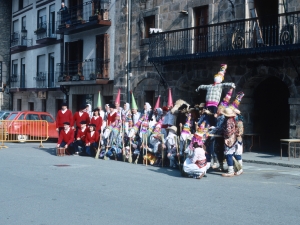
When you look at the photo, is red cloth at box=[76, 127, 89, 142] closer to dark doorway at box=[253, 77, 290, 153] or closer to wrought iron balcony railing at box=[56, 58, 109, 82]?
dark doorway at box=[253, 77, 290, 153]

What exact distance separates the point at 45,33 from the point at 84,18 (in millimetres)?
6066

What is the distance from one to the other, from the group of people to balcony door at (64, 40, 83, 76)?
9.75 meters

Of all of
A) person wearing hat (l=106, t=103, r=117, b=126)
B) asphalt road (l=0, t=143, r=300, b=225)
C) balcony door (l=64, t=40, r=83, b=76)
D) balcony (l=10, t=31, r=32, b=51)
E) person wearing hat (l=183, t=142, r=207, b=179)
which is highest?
balcony (l=10, t=31, r=32, b=51)

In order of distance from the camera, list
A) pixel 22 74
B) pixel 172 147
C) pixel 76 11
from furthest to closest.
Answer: pixel 22 74
pixel 76 11
pixel 172 147

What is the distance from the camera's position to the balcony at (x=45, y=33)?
31156mm

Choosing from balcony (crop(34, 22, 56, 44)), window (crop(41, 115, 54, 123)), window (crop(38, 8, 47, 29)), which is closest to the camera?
window (crop(41, 115, 54, 123))

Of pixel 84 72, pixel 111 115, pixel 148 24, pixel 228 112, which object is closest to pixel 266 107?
pixel 111 115

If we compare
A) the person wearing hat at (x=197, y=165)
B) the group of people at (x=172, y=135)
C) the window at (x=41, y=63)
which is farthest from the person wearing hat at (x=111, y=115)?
the window at (x=41, y=63)

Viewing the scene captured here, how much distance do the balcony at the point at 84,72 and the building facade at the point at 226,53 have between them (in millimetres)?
1530

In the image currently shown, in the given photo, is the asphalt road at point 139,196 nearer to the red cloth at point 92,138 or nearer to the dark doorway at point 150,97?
the red cloth at point 92,138

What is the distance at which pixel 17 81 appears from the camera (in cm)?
3631

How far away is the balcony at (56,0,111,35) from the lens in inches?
992

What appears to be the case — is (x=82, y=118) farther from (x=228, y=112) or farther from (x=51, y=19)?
(x=51, y=19)

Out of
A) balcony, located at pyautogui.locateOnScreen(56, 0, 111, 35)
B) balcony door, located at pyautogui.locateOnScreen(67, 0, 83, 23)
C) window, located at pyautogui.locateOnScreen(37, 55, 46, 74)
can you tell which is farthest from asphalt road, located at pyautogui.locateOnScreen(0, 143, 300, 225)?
window, located at pyautogui.locateOnScreen(37, 55, 46, 74)
